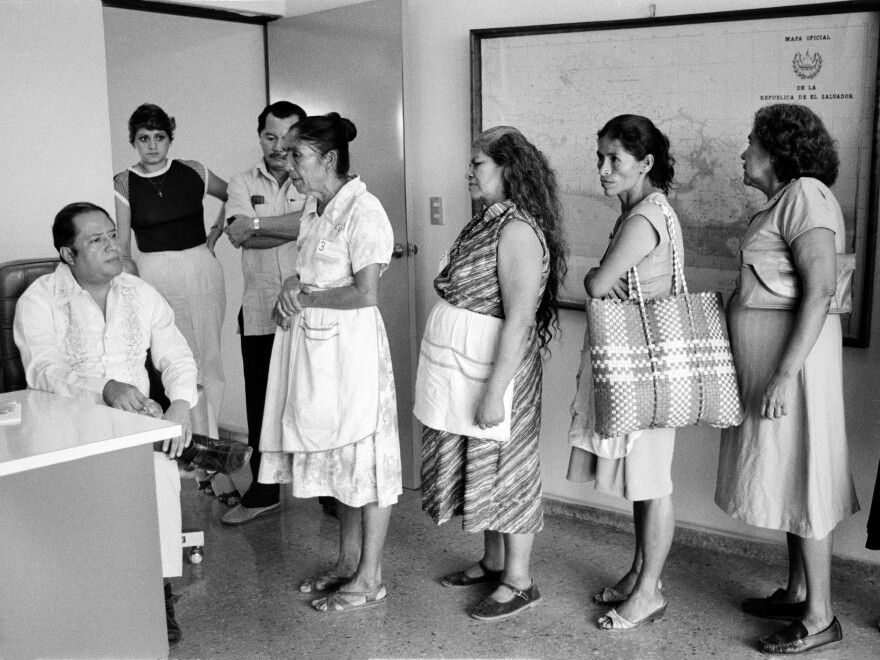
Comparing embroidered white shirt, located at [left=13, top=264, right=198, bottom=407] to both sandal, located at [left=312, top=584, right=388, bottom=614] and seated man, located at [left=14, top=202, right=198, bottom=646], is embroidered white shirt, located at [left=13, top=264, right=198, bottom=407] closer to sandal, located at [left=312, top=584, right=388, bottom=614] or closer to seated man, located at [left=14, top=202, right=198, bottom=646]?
seated man, located at [left=14, top=202, right=198, bottom=646]

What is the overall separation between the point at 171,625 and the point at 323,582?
50 centimetres

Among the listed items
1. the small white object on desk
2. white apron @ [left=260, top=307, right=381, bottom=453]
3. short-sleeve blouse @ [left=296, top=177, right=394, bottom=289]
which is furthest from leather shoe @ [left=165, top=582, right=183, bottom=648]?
short-sleeve blouse @ [left=296, top=177, right=394, bottom=289]

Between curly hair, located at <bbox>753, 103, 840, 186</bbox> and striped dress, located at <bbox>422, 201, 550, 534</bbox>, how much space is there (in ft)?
2.16

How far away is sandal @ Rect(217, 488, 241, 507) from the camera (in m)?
4.01

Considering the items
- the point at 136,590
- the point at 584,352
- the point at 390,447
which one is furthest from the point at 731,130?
the point at 136,590

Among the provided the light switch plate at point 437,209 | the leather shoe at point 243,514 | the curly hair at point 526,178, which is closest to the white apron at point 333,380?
the curly hair at point 526,178

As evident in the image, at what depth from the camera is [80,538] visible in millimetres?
2197

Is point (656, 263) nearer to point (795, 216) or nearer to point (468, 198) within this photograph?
point (795, 216)

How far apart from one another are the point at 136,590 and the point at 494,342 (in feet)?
3.75

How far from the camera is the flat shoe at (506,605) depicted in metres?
2.93

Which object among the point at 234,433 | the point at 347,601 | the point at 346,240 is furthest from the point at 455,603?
the point at 234,433

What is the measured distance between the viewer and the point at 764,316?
8.75ft

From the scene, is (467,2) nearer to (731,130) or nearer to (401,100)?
(401,100)

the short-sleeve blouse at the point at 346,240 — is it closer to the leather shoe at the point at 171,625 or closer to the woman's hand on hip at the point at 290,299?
the woman's hand on hip at the point at 290,299
